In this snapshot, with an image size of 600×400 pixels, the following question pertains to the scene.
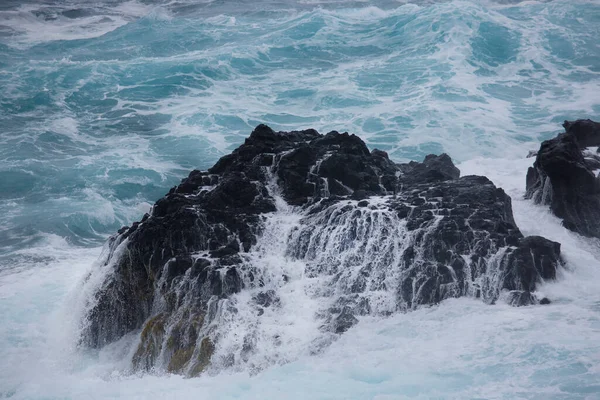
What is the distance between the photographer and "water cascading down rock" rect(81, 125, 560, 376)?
9.69m

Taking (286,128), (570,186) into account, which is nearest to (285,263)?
(570,186)

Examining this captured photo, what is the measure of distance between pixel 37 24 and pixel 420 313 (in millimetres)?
34326

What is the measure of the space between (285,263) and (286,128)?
11.2 meters

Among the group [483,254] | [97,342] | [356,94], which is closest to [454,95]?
[356,94]

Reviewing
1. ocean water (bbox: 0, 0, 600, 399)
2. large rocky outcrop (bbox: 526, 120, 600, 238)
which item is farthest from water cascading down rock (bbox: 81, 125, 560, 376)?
large rocky outcrop (bbox: 526, 120, 600, 238)

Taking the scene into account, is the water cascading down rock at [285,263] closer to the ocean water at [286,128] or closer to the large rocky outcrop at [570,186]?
the ocean water at [286,128]

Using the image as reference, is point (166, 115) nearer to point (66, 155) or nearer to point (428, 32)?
point (66, 155)

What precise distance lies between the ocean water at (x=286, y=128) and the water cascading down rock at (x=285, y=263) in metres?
0.36

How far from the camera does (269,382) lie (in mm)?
8695

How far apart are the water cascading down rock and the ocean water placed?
14.1 inches

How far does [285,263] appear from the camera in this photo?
1084 centimetres

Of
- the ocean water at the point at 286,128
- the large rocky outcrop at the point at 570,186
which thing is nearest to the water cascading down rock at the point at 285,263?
the ocean water at the point at 286,128

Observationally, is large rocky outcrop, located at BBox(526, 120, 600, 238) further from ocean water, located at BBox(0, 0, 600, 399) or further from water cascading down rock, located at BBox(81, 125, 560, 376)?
water cascading down rock, located at BBox(81, 125, 560, 376)

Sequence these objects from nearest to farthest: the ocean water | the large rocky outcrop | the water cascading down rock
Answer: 1. the ocean water
2. the water cascading down rock
3. the large rocky outcrop
